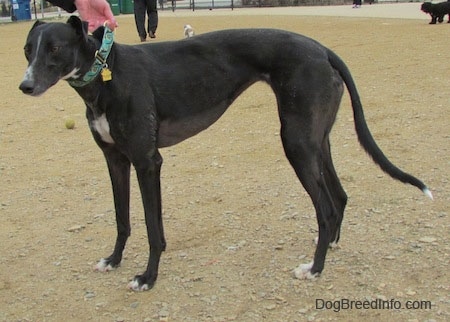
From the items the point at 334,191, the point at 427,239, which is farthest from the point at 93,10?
the point at 427,239

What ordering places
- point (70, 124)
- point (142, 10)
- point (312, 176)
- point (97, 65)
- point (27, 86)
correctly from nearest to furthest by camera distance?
1. point (27, 86)
2. point (97, 65)
3. point (312, 176)
4. point (70, 124)
5. point (142, 10)

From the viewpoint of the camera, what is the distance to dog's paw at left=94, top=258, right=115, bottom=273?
3.83m

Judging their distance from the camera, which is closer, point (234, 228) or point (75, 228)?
point (234, 228)

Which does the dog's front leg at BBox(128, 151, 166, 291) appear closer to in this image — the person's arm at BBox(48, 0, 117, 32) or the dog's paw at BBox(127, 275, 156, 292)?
the dog's paw at BBox(127, 275, 156, 292)

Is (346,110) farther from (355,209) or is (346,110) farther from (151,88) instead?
(151,88)

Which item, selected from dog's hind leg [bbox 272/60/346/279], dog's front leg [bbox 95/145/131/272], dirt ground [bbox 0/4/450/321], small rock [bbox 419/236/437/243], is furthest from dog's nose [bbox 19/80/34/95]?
small rock [bbox 419/236/437/243]

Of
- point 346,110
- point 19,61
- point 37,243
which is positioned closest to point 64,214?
point 37,243

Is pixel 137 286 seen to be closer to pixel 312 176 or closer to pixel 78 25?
pixel 312 176

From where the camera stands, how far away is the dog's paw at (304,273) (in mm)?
3582

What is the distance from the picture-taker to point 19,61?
13.9 meters

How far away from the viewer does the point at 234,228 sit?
171 inches

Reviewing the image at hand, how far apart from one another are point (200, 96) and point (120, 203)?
0.94m

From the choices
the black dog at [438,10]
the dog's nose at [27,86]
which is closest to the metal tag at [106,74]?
the dog's nose at [27,86]

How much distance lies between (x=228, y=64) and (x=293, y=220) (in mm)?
1450
